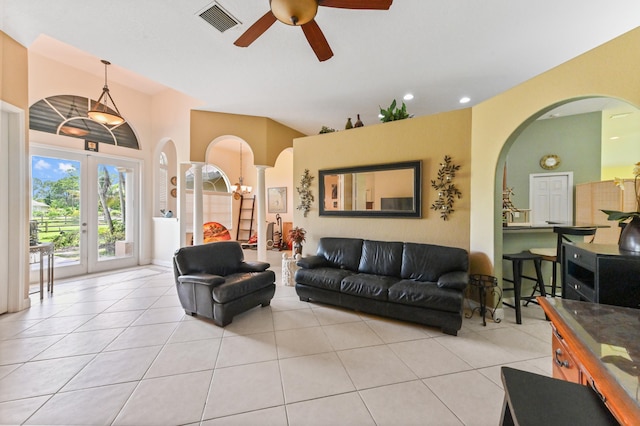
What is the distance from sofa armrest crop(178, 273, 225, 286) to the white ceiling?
2.76 metres

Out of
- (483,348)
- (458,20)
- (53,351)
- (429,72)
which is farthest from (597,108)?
(53,351)

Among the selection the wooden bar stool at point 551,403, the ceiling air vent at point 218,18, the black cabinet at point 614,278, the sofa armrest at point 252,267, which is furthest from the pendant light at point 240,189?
the wooden bar stool at point 551,403

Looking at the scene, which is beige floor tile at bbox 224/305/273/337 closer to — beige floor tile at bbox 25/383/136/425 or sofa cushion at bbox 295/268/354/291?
sofa cushion at bbox 295/268/354/291

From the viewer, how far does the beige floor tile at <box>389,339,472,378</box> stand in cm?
211

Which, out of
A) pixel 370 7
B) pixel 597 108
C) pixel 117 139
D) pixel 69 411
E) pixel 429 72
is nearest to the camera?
pixel 69 411

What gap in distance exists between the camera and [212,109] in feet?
16.5

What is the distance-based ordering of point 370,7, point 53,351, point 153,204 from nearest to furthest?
point 370,7
point 53,351
point 153,204

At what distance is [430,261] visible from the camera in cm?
325

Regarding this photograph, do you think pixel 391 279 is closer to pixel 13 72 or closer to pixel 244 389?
pixel 244 389

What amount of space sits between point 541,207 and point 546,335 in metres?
3.88

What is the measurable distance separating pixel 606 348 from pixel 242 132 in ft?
18.6

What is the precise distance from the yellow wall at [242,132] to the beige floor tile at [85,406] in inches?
160

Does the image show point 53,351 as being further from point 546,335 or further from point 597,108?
point 597,108

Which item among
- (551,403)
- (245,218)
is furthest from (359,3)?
(245,218)
